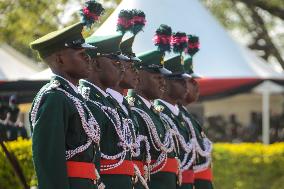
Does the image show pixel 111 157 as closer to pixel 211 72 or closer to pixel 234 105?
pixel 211 72

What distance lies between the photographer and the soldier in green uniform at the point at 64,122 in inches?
179

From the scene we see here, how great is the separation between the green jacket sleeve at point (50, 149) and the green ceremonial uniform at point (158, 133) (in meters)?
1.82

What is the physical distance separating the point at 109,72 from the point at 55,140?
110 cm

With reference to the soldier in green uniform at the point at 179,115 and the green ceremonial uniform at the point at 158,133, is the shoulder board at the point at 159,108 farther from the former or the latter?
the green ceremonial uniform at the point at 158,133

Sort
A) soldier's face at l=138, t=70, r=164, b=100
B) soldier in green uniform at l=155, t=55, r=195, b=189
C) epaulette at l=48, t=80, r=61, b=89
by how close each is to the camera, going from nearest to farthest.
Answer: epaulette at l=48, t=80, r=61, b=89
soldier's face at l=138, t=70, r=164, b=100
soldier in green uniform at l=155, t=55, r=195, b=189

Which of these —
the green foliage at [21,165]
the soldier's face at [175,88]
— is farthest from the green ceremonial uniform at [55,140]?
the green foliage at [21,165]

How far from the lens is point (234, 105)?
32.2m

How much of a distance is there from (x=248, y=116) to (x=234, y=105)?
→ 0.68 meters

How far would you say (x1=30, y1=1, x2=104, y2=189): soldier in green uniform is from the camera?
14.9ft

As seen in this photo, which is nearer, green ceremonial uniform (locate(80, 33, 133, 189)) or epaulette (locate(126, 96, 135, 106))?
green ceremonial uniform (locate(80, 33, 133, 189))

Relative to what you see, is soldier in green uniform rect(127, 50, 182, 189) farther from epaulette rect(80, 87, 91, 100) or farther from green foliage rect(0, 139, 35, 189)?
green foliage rect(0, 139, 35, 189)

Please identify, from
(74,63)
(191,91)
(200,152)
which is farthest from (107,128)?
(191,91)

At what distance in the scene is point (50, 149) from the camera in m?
4.54

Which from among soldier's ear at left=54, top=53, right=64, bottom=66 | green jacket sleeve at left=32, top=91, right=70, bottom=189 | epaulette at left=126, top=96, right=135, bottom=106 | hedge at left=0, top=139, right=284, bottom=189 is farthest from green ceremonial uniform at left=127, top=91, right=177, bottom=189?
hedge at left=0, top=139, right=284, bottom=189
